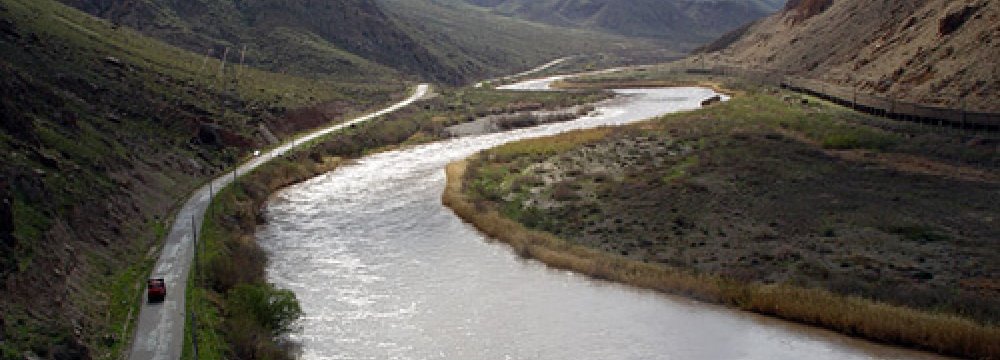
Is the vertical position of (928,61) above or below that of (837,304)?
above

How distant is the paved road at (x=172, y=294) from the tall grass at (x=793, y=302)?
1480 centimetres

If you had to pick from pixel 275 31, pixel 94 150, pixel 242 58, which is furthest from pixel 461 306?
pixel 275 31

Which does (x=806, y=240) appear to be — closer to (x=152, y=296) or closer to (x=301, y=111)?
(x=152, y=296)

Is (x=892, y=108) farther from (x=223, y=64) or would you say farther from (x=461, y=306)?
(x=223, y=64)

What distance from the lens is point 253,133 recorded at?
2790 inches

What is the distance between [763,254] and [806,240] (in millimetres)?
2770

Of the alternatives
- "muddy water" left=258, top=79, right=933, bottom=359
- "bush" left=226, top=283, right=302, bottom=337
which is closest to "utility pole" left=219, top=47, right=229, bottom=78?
"muddy water" left=258, top=79, right=933, bottom=359

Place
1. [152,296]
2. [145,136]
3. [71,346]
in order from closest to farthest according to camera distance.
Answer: [71,346] < [152,296] < [145,136]

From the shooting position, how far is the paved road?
25.1 metres

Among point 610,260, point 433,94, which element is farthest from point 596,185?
point 433,94

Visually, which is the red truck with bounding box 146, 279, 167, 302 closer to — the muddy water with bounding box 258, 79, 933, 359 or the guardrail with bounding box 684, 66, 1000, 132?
the muddy water with bounding box 258, 79, 933, 359

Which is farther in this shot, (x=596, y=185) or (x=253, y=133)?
(x=253, y=133)

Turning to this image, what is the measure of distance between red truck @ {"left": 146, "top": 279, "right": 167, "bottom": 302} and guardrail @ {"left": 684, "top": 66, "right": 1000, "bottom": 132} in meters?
47.6

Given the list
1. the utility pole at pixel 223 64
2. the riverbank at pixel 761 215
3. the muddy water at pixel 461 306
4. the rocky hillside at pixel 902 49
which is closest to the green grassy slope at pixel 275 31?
the utility pole at pixel 223 64
